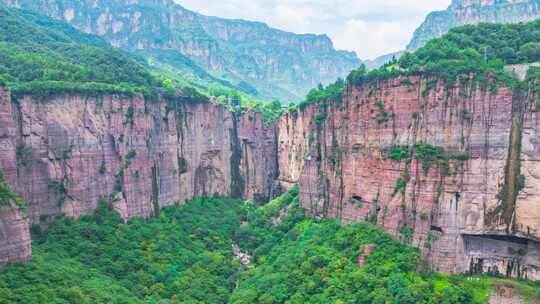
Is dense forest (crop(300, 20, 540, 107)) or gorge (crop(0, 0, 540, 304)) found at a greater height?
dense forest (crop(300, 20, 540, 107))

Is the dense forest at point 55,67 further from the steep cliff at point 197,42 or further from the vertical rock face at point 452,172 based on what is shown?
the steep cliff at point 197,42

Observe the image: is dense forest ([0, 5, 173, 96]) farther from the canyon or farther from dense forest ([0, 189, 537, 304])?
dense forest ([0, 189, 537, 304])

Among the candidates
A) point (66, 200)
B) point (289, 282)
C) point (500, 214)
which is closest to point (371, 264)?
point (289, 282)

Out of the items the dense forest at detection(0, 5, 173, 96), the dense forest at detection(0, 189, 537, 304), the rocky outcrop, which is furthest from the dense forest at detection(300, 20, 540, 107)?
the rocky outcrop

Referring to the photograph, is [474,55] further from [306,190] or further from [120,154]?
[120,154]

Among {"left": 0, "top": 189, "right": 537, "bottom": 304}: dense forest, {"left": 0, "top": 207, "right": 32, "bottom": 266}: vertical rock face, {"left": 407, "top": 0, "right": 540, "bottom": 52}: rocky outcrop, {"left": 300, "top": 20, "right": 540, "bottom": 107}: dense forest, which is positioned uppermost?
{"left": 407, "top": 0, "right": 540, "bottom": 52}: rocky outcrop

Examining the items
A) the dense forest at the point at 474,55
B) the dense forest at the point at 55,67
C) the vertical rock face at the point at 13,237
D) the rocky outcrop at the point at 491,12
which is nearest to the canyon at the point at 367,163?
the vertical rock face at the point at 13,237

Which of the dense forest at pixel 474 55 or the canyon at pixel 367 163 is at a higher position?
the dense forest at pixel 474 55
